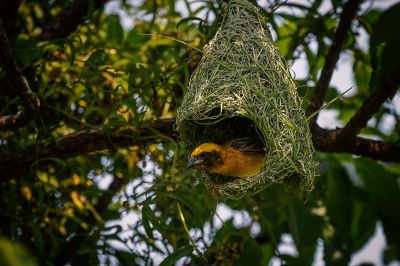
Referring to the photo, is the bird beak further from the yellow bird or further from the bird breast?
the bird breast

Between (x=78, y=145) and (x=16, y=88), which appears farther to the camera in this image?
(x=78, y=145)

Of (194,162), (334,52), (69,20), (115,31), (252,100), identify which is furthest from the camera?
(115,31)

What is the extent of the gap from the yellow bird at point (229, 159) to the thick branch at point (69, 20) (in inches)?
45.6

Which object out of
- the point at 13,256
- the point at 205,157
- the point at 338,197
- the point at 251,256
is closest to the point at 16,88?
the point at 205,157

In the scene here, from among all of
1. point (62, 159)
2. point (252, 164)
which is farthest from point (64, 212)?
point (252, 164)

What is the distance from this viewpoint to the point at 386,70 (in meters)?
2.69

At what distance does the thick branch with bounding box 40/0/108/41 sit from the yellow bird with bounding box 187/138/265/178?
1.16 metres

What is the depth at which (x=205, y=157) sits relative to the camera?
2.58 meters

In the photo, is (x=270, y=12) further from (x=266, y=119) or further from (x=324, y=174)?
(x=324, y=174)

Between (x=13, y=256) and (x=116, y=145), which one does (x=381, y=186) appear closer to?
(x=116, y=145)

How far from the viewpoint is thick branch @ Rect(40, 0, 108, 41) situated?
3.31 m

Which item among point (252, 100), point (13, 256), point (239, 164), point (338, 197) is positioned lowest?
point (338, 197)

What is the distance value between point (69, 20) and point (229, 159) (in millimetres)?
1308

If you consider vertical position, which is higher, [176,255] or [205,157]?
[205,157]
